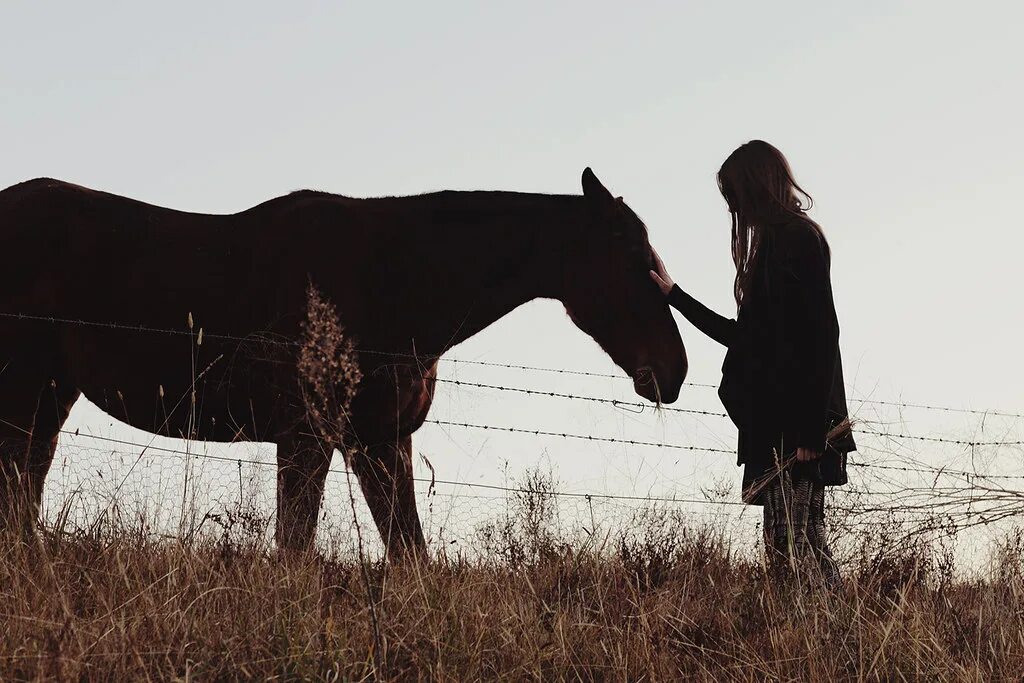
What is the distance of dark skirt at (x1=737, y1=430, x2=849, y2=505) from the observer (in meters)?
4.58

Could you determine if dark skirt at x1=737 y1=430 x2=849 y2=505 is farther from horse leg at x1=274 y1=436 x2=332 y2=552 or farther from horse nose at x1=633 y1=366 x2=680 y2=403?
horse leg at x1=274 y1=436 x2=332 y2=552

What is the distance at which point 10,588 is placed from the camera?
4035 mm

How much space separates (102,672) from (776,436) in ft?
8.83

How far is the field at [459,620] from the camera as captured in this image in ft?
10.6

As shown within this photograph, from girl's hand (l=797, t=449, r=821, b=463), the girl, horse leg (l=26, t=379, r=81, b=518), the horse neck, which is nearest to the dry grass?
the girl

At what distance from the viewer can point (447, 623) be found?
3699 millimetres

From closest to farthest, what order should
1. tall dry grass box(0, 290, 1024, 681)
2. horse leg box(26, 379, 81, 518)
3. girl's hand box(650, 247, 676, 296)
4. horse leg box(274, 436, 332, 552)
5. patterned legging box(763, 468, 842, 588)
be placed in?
tall dry grass box(0, 290, 1024, 681), patterned legging box(763, 468, 842, 588), horse leg box(274, 436, 332, 552), girl's hand box(650, 247, 676, 296), horse leg box(26, 379, 81, 518)

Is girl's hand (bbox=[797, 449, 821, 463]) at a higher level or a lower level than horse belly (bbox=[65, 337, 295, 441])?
lower

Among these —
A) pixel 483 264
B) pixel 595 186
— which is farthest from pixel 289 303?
pixel 595 186

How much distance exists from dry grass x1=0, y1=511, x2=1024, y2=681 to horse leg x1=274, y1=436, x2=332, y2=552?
50 cm

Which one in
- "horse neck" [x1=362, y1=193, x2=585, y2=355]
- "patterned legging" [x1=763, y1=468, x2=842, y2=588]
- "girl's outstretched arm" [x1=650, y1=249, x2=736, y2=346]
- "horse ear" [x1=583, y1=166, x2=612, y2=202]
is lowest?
"patterned legging" [x1=763, y1=468, x2=842, y2=588]

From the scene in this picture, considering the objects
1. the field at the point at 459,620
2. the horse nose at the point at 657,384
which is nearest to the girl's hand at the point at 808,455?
the field at the point at 459,620

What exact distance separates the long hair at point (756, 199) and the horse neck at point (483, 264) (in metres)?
1.34

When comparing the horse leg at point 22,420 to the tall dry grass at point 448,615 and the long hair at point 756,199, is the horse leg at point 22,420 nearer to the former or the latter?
the tall dry grass at point 448,615
